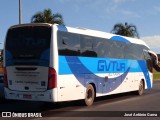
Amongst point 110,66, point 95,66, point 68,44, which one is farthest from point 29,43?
point 110,66

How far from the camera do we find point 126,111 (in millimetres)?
14500

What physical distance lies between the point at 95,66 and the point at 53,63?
3.51 meters

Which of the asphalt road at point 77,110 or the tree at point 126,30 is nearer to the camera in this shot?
the asphalt road at point 77,110

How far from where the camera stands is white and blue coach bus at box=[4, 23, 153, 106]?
1401cm

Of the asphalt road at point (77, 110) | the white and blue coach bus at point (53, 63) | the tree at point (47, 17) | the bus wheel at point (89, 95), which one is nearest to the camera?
the asphalt road at point (77, 110)

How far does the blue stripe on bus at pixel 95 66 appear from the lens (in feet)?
48.3

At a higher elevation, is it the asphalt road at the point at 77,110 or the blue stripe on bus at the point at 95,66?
the blue stripe on bus at the point at 95,66

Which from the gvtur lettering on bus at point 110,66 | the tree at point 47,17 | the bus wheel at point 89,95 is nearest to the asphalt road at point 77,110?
the bus wheel at point 89,95

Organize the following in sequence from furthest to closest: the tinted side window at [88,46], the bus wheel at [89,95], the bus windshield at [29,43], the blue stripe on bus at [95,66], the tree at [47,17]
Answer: the tree at [47,17] < the bus wheel at [89,95] < the tinted side window at [88,46] < the blue stripe on bus at [95,66] < the bus windshield at [29,43]

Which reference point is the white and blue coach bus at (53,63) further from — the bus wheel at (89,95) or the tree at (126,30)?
the tree at (126,30)

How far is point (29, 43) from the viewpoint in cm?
1438

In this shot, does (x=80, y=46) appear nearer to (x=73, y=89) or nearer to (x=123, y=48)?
(x=73, y=89)

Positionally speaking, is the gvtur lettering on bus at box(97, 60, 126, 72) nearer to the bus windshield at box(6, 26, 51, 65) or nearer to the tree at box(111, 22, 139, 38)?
the bus windshield at box(6, 26, 51, 65)

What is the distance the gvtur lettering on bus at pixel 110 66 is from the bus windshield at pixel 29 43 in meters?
3.92
